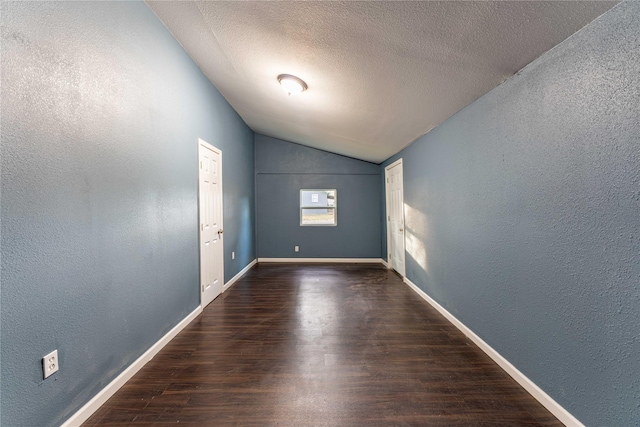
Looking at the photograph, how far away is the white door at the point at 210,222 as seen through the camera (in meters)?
3.06

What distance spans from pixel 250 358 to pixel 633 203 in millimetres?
2446

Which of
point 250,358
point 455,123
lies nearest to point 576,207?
point 455,123

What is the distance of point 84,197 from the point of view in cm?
150

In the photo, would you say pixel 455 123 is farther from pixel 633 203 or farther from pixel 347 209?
pixel 347 209

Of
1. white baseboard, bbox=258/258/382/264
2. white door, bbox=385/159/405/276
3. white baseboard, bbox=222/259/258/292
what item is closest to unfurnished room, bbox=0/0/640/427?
white baseboard, bbox=222/259/258/292

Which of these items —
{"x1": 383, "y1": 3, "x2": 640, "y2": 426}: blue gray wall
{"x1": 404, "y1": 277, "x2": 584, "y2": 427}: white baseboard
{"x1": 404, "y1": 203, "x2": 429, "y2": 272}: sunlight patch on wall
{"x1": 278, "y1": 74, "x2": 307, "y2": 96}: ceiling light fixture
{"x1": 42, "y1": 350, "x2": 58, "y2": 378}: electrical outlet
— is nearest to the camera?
{"x1": 383, "y1": 3, "x2": 640, "y2": 426}: blue gray wall

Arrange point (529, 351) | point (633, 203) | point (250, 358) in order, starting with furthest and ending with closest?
point (250, 358), point (529, 351), point (633, 203)

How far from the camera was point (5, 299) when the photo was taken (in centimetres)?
111

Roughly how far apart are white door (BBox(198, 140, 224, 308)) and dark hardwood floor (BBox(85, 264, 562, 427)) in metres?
0.41

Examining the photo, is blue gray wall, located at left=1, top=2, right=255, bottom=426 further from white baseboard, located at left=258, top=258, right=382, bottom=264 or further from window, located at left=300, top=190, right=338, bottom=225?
window, located at left=300, top=190, right=338, bottom=225

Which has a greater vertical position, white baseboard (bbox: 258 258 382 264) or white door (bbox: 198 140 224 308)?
white door (bbox: 198 140 224 308)

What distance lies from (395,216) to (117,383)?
4224 mm

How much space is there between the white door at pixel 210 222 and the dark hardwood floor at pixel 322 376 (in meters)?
0.41

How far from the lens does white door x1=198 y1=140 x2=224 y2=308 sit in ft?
10.0
